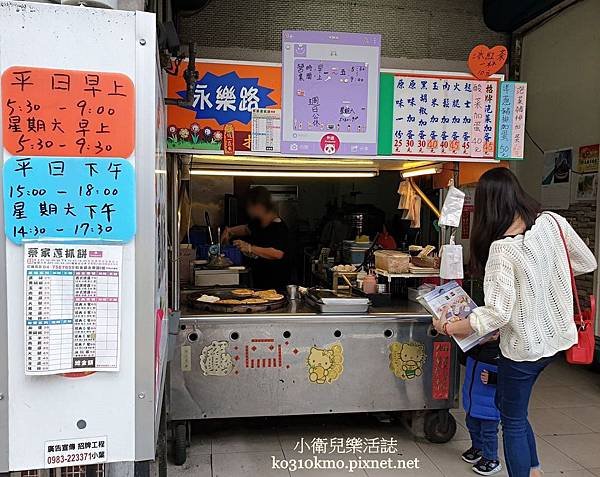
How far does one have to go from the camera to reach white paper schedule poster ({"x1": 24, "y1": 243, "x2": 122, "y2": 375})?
146 cm

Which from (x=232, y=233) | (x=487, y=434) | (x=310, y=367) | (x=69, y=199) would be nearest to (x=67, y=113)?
(x=69, y=199)

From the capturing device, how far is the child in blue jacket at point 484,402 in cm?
346

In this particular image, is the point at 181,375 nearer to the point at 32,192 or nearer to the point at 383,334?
the point at 383,334

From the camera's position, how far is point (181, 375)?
365cm

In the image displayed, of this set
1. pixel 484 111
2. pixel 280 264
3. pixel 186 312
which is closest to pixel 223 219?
pixel 280 264

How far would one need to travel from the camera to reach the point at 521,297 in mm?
2775

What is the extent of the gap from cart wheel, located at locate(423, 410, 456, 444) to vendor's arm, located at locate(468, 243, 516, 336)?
136cm

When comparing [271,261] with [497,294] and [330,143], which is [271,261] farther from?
[497,294]

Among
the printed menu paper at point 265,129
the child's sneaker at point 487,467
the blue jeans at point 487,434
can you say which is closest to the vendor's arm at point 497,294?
the blue jeans at point 487,434

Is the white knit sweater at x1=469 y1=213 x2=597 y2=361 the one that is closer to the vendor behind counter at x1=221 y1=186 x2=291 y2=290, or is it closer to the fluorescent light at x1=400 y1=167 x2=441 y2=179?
the fluorescent light at x1=400 y1=167 x2=441 y2=179

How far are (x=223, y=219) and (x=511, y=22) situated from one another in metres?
4.22

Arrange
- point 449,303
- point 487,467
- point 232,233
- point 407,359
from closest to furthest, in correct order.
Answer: point 449,303
point 487,467
point 407,359
point 232,233

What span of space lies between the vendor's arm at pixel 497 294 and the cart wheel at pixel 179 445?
207 cm

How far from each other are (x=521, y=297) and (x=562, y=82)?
15.7ft
